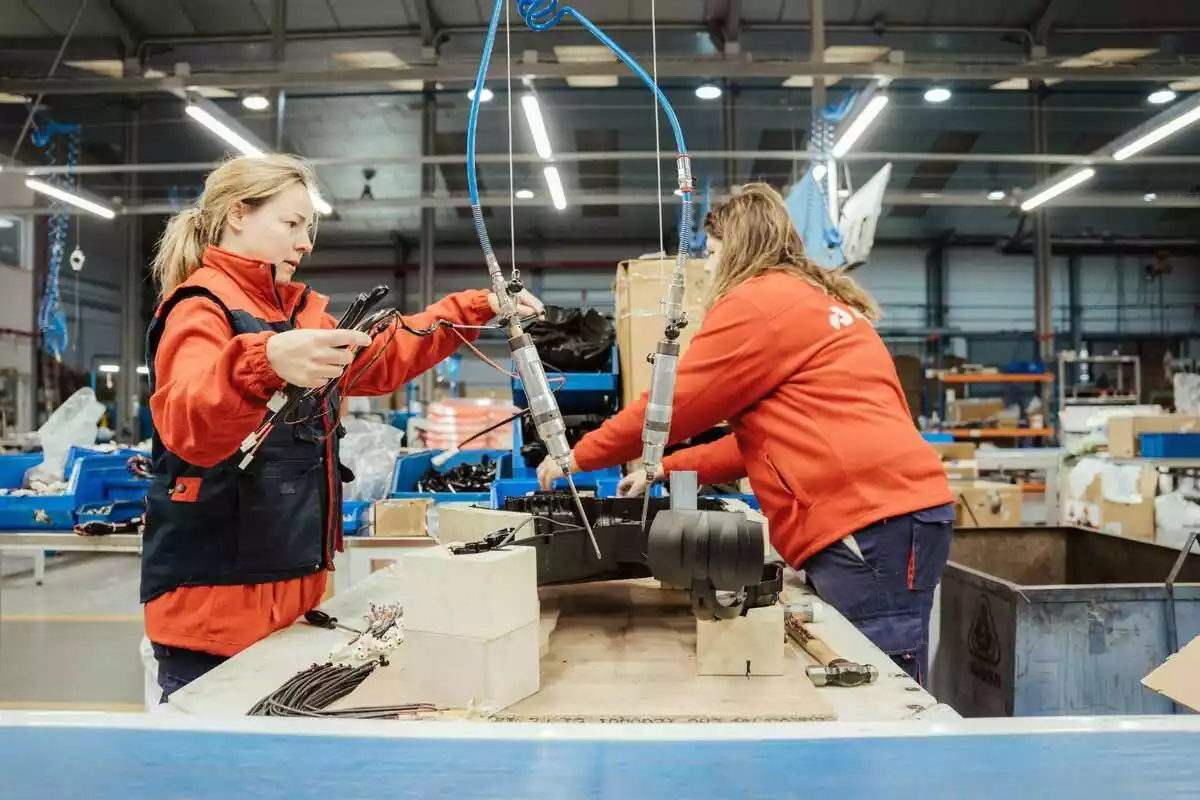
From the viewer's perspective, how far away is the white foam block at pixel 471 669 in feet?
2.23

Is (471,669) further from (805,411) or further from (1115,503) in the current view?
(1115,503)

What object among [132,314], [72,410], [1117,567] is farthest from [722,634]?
[132,314]

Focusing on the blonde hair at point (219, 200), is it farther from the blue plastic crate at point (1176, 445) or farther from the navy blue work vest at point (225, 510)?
the blue plastic crate at point (1176, 445)

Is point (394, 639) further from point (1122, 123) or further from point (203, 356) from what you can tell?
point (1122, 123)

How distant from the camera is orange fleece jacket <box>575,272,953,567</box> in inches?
43.4

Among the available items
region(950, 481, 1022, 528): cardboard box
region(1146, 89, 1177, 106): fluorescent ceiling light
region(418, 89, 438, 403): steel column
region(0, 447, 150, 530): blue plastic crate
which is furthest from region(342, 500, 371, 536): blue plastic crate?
region(1146, 89, 1177, 106): fluorescent ceiling light

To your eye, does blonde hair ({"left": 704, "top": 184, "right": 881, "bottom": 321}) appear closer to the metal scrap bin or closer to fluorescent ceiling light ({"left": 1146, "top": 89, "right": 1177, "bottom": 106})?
the metal scrap bin

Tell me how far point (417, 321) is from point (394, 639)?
47cm

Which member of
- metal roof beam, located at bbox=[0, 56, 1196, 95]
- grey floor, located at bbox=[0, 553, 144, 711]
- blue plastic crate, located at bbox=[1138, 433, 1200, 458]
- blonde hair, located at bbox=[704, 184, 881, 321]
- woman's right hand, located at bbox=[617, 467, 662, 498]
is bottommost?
grey floor, located at bbox=[0, 553, 144, 711]

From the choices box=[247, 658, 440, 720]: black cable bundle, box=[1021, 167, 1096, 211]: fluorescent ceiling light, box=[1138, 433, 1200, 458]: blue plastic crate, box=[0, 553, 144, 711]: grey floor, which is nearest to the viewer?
box=[247, 658, 440, 720]: black cable bundle

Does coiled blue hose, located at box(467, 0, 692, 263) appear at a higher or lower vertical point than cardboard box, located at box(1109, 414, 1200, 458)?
higher

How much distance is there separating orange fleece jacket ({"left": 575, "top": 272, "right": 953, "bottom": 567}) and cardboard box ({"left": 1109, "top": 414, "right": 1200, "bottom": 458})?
3.51 m

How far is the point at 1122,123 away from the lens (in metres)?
8.16

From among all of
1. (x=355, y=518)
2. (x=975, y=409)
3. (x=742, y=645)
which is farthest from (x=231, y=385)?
(x=975, y=409)
